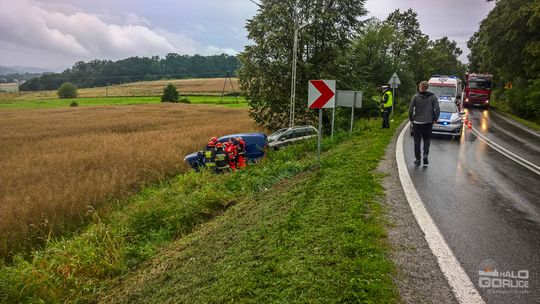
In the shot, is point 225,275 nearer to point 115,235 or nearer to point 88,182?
point 115,235

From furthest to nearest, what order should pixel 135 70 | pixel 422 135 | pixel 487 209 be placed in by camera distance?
pixel 135 70
pixel 422 135
pixel 487 209

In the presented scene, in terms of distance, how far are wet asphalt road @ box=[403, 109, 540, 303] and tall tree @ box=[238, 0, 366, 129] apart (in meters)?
10.6

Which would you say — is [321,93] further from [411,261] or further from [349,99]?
[411,261]

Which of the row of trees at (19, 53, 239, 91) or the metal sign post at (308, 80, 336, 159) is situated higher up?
the row of trees at (19, 53, 239, 91)

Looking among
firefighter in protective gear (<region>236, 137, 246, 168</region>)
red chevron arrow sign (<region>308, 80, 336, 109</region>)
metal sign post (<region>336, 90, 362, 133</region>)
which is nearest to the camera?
red chevron arrow sign (<region>308, 80, 336, 109</region>)

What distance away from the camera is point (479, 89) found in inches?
1126

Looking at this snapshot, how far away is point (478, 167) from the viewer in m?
7.97

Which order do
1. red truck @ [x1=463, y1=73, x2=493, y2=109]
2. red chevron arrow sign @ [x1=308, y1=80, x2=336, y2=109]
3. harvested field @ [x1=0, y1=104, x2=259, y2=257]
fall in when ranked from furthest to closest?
red truck @ [x1=463, y1=73, x2=493, y2=109], harvested field @ [x1=0, y1=104, x2=259, y2=257], red chevron arrow sign @ [x1=308, y1=80, x2=336, y2=109]

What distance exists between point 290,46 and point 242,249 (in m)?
16.2

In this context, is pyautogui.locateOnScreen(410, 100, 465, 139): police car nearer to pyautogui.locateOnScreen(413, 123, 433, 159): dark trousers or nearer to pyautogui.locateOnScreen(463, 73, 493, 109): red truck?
pyautogui.locateOnScreen(413, 123, 433, 159): dark trousers

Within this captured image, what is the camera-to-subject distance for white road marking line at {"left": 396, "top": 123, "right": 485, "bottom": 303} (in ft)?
9.59

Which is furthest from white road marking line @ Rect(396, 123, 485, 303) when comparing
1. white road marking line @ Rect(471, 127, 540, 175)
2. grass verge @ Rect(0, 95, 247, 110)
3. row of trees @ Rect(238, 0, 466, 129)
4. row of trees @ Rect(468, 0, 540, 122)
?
grass verge @ Rect(0, 95, 247, 110)

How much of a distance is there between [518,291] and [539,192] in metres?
4.08

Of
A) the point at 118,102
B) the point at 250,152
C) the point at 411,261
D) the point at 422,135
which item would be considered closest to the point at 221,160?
the point at 250,152
